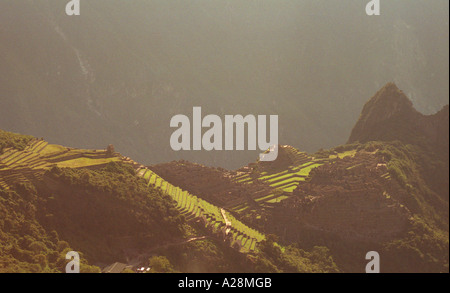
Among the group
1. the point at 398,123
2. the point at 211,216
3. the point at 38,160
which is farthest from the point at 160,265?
the point at 398,123

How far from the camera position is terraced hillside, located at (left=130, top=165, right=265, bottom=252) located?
70.1 ft

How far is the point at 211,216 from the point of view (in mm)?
22594

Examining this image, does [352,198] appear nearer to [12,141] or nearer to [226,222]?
[226,222]

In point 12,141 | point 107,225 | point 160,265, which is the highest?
point 12,141

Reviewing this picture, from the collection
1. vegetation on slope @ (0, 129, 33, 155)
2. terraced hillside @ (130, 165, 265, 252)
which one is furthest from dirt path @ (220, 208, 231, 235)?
vegetation on slope @ (0, 129, 33, 155)

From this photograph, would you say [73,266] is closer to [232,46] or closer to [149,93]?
[149,93]

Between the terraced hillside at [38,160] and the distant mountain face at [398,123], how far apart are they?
20518 millimetres

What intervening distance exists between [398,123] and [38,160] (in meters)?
25.6

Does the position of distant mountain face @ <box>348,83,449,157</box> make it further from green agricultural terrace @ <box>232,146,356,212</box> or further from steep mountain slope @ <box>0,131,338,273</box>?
steep mountain slope @ <box>0,131,338,273</box>

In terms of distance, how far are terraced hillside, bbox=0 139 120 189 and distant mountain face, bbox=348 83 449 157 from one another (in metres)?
20.5

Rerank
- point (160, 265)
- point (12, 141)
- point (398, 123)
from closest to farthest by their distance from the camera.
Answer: point (160, 265) < point (12, 141) < point (398, 123)

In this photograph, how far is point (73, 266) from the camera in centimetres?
1744

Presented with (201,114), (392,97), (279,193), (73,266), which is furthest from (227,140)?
(73,266)

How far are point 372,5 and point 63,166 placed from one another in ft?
223
